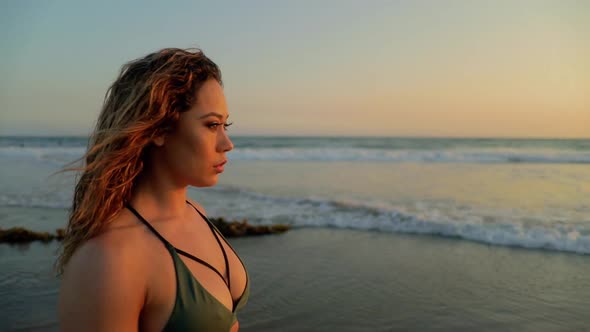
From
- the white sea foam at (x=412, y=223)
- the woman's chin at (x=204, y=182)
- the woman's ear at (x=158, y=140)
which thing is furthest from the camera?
the white sea foam at (x=412, y=223)

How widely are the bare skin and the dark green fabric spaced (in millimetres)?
24

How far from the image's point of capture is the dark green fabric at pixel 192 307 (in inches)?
56.3

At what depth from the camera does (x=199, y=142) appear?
1.62 metres

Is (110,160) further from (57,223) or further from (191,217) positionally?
(57,223)

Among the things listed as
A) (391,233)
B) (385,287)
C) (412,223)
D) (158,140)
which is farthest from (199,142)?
(412,223)

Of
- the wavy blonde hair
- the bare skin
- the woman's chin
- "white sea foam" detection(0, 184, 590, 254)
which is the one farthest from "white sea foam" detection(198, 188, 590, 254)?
the wavy blonde hair

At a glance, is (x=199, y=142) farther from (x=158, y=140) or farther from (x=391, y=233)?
(x=391, y=233)

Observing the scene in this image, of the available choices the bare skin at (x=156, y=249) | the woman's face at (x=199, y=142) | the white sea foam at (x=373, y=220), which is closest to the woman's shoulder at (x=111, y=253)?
the bare skin at (x=156, y=249)

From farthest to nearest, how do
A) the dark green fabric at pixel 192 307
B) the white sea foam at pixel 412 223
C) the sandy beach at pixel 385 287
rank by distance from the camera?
the white sea foam at pixel 412 223
the sandy beach at pixel 385 287
the dark green fabric at pixel 192 307

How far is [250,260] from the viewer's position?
6.11 meters

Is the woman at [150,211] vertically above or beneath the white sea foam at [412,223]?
above

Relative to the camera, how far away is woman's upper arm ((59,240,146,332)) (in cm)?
129

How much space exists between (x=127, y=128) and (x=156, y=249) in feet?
1.40

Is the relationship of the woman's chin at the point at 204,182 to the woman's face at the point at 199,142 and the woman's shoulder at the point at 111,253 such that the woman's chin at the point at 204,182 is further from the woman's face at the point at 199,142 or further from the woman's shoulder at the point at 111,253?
the woman's shoulder at the point at 111,253
